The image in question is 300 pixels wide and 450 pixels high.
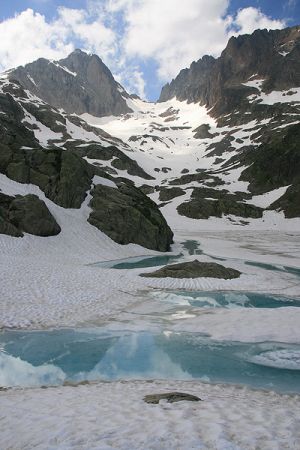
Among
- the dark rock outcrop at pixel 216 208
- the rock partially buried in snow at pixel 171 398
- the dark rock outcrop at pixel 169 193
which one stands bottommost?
the rock partially buried in snow at pixel 171 398

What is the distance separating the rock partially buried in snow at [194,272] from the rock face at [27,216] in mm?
14034

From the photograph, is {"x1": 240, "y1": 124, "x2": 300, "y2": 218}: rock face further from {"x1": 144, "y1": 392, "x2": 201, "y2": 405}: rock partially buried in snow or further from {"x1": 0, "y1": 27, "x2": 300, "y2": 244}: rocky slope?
{"x1": 144, "y1": 392, "x2": 201, "y2": 405}: rock partially buried in snow

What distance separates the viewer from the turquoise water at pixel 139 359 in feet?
40.2

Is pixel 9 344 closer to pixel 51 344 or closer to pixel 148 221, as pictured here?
pixel 51 344

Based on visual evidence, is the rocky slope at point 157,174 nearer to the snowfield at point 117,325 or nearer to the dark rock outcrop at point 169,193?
the dark rock outcrop at point 169,193

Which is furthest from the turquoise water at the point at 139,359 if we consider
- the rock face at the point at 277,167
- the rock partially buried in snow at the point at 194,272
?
the rock face at the point at 277,167

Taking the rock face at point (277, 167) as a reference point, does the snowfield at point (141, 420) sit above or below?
below

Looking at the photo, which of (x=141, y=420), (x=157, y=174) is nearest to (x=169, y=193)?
(x=157, y=174)

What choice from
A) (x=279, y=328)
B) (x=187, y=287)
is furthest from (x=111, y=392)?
(x=187, y=287)

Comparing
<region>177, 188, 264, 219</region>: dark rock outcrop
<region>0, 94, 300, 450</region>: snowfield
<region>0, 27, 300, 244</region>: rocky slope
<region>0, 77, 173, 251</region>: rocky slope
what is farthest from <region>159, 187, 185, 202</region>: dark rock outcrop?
<region>0, 94, 300, 450</region>: snowfield

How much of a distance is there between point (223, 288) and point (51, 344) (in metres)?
14.0

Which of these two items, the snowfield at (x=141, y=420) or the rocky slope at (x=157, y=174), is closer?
the snowfield at (x=141, y=420)

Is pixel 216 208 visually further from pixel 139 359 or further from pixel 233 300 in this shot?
pixel 139 359

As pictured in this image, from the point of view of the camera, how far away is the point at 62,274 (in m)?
26.1
